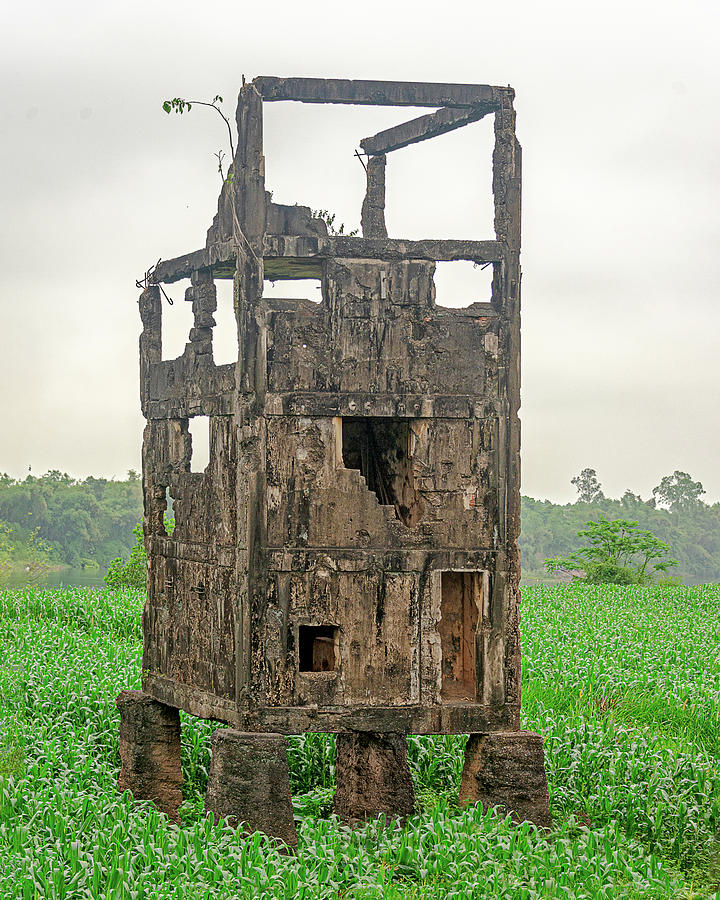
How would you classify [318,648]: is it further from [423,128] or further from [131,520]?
[131,520]

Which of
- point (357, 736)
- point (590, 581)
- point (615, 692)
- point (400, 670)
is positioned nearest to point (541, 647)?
point (615, 692)

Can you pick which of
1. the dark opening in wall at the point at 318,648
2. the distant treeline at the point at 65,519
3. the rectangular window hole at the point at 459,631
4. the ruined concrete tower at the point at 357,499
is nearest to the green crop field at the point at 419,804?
the ruined concrete tower at the point at 357,499

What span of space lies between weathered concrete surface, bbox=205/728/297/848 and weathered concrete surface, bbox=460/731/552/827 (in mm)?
1573

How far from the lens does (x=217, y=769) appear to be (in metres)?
8.58

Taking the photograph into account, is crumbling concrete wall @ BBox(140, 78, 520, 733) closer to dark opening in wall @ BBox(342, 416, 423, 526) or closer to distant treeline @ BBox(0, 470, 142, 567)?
dark opening in wall @ BBox(342, 416, 423, 526)

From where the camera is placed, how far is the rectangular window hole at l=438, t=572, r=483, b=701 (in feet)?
30.0

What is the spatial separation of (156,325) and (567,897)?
6.28 metres

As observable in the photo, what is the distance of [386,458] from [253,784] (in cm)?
307

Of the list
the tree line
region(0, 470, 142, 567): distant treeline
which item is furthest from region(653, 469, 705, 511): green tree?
region(0, 470, 142, 567): distant treeline

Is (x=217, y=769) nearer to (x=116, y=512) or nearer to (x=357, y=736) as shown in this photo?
(x=357, y=736)

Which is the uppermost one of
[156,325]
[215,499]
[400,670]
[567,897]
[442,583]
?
[156,325]

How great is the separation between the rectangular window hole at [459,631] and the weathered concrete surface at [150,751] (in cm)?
267

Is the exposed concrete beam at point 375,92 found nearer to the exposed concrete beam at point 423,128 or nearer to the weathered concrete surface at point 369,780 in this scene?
the exposed concrete beam at point 423,128

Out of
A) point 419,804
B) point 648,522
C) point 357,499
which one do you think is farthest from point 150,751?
point 648,522
